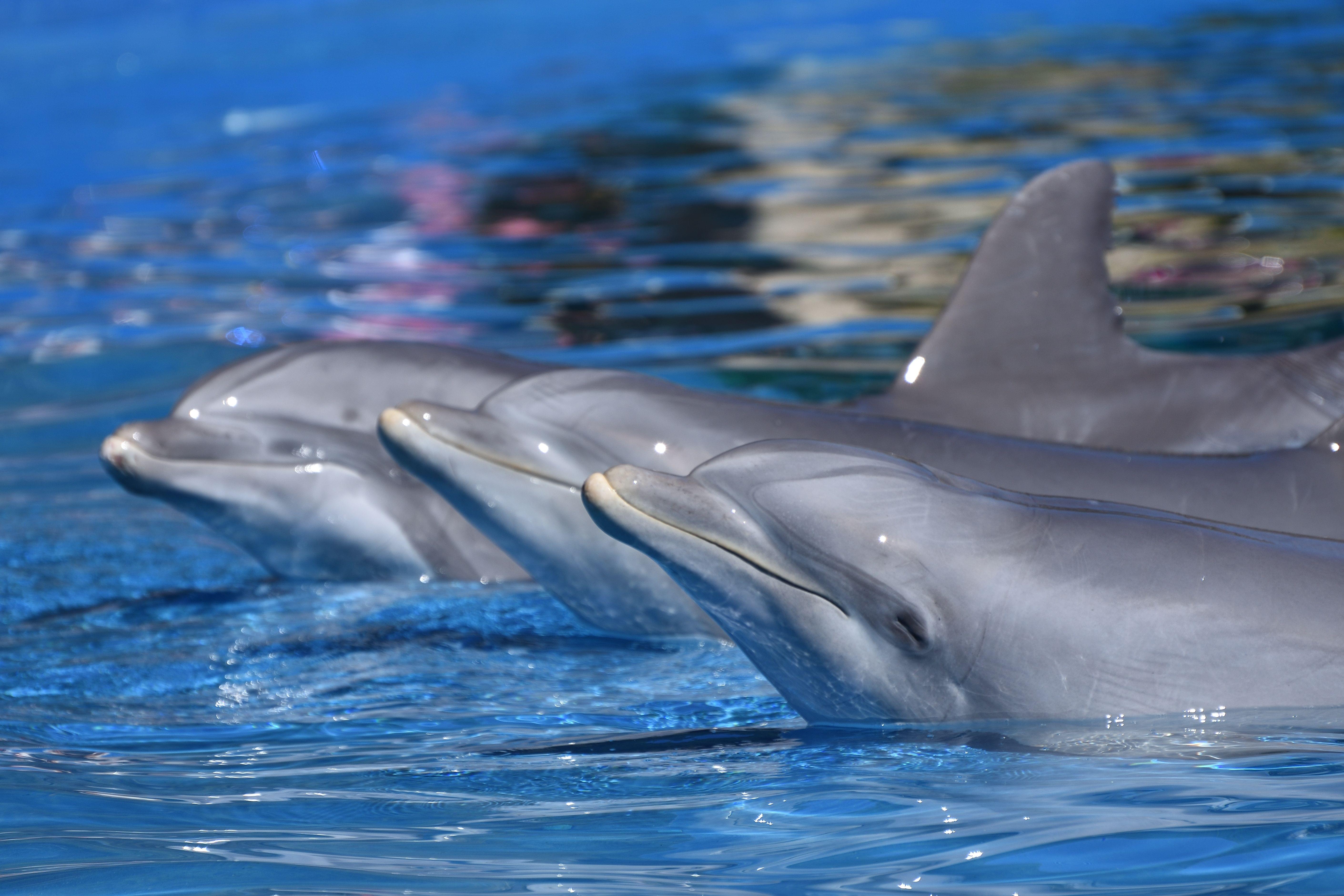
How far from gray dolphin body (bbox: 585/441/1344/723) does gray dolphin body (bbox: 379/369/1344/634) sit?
30.3 inches

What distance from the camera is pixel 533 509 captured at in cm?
441

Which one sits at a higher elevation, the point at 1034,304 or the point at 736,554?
the point at 1034,304

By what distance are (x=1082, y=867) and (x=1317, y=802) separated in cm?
53

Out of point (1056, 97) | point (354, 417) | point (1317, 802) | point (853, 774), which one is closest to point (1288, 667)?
point (1317, 802)

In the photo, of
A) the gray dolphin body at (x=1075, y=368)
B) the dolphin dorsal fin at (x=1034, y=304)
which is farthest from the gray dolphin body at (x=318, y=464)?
the dolphin dorsal fin at (x=1034, y=304)

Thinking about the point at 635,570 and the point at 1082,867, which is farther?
the point at 635,570

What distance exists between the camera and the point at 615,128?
17.4 metres

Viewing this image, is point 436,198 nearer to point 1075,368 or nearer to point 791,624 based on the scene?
point 1075,368

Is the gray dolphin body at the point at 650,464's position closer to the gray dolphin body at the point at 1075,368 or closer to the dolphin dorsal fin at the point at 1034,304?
the gray dolphin body at the point at 1075,368

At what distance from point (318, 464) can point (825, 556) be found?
2.28m

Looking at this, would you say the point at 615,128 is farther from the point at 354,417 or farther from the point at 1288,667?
the point at 1288,667

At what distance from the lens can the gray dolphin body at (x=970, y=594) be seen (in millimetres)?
3410

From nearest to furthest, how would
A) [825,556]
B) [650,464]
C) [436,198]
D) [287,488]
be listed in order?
[825,556], [650,464], [287,488], [436,198]

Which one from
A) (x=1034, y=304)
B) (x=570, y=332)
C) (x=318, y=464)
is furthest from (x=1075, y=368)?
(x=570, y=332)
